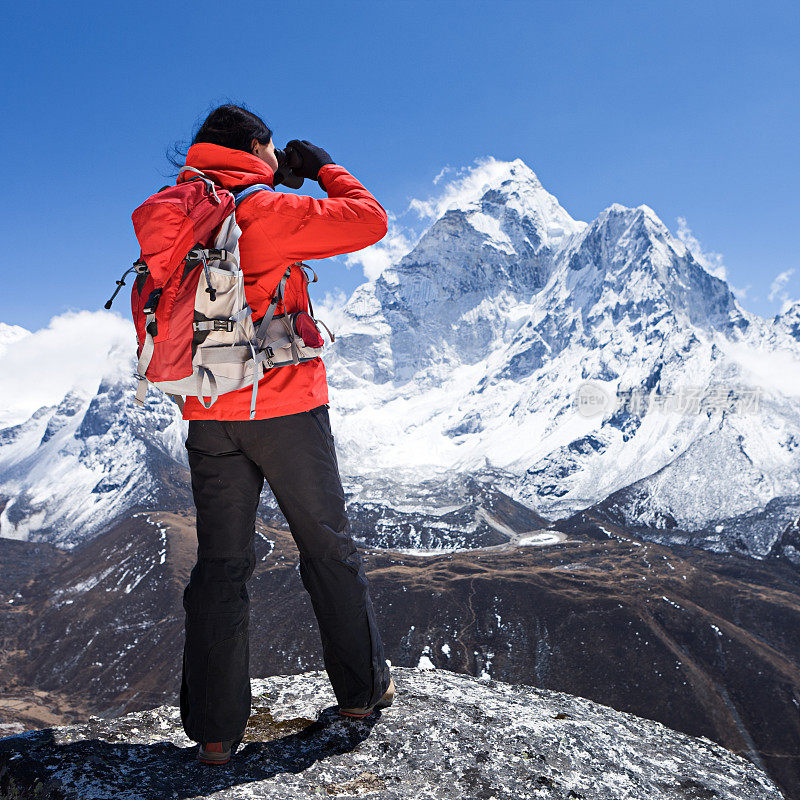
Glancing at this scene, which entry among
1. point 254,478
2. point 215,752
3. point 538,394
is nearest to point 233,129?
point 254,478

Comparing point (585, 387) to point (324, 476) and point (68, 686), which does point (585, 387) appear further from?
point (324, 476)

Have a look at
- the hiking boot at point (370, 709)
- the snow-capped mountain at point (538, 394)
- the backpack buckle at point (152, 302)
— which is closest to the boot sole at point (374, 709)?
the hiking boot at point (370, 709)

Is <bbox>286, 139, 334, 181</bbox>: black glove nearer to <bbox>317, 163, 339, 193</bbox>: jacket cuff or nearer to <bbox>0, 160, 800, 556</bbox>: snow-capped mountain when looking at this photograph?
<bbox>317, 163, 339, 193</bbox>: jacket cuff

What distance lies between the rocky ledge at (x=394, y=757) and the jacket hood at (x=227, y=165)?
2.32 meters

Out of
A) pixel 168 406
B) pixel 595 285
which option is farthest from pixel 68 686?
pixel 595 285

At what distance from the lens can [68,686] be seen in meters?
36.0

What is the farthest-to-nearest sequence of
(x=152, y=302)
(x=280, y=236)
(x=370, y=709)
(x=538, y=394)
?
1. (x=538, y=394)
2. (x=370, y=709)
3. (x=280, y=236)
4. (x=152, y=302)

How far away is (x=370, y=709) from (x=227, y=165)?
2.53m

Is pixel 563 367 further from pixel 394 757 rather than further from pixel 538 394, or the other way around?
pixel 394 757

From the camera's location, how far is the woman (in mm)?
2176

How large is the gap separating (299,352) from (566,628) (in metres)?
34.2

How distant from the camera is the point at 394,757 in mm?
2277

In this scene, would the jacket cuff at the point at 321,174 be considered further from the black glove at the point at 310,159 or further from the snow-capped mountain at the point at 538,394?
the snow-capped mountain at the point at 538,394

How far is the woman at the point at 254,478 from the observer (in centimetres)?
218
